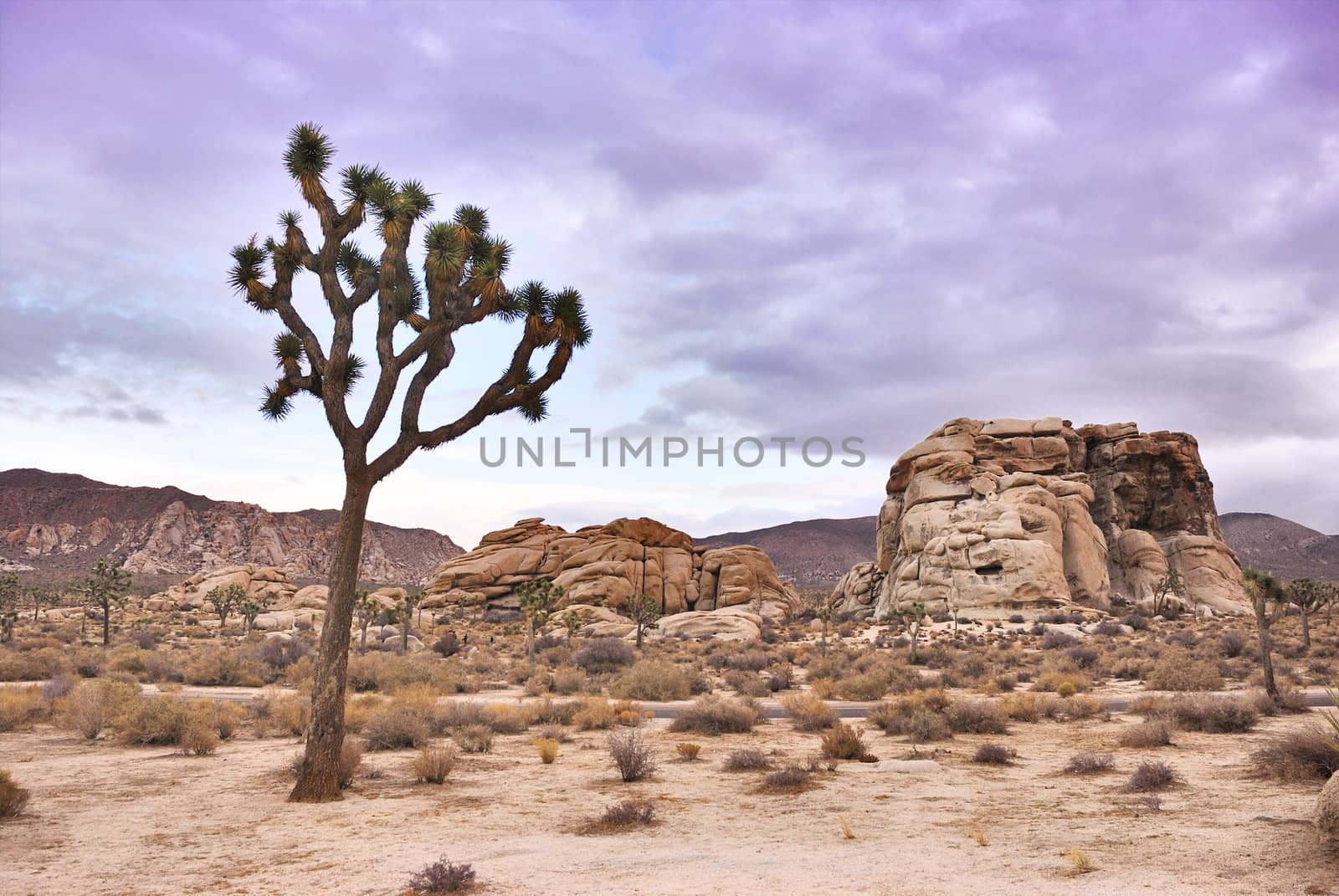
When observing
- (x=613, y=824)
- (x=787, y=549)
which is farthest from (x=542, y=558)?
(x=787, y=549)

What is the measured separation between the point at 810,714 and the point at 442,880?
11457 millimetres

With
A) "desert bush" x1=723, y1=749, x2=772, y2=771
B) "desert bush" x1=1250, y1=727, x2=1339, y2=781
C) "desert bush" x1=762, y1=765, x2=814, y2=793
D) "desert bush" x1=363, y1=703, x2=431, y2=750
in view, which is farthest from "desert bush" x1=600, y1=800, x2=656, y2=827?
"desert bush" x1=1250, y1=727, x2=1339, y2=781

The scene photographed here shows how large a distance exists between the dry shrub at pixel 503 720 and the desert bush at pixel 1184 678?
16.4m

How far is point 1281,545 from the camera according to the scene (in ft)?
421

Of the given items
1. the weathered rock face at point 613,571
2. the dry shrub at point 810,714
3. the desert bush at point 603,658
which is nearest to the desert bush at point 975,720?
the dry shrub at point 810,714

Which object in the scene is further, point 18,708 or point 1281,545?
point 1281,545

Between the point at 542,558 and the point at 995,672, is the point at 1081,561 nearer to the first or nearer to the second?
the point at 995,672

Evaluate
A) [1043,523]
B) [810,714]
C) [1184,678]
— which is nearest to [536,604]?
[810,714]

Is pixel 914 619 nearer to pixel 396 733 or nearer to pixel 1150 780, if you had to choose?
pixel 396 733

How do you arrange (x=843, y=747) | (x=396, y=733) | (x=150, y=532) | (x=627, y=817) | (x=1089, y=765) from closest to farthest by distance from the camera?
(x=627, y=817)
(x=1089, y=765)
(x=843, y=747)
(x=396, y=733)
(x=150, y=532)

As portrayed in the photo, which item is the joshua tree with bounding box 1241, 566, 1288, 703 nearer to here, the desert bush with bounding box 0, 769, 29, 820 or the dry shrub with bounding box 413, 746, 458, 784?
the dry shrub with bounding box 413, 746, 458, 784

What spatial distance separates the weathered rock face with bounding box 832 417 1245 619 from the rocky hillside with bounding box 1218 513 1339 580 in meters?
59.8

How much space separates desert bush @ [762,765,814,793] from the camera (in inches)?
445

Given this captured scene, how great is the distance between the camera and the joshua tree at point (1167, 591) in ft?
171
